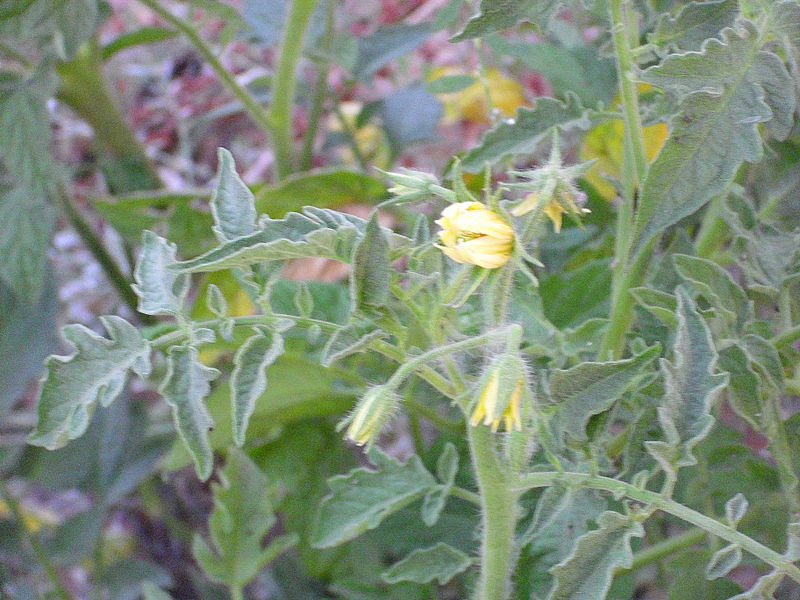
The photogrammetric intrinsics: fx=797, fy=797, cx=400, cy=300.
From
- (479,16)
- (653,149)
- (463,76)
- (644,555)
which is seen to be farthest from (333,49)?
(644,555)

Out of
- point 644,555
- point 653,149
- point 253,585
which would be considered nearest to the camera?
point 644,555

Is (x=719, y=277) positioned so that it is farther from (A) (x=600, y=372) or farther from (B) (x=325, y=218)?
(B) (x=325, y=218)

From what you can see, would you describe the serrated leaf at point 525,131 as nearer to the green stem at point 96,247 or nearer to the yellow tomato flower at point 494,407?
the yellow tomato flower at point 494,407

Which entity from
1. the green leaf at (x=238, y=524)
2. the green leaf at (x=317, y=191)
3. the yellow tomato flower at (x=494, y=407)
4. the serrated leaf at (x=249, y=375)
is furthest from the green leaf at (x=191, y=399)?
the green leaf at (x=317, y=191)

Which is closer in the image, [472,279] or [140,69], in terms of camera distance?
[472,279]

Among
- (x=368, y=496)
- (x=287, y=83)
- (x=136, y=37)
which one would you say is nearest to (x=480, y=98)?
(x=287, y=83)

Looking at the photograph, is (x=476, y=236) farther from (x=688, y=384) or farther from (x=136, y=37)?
(x=136, y=37)
